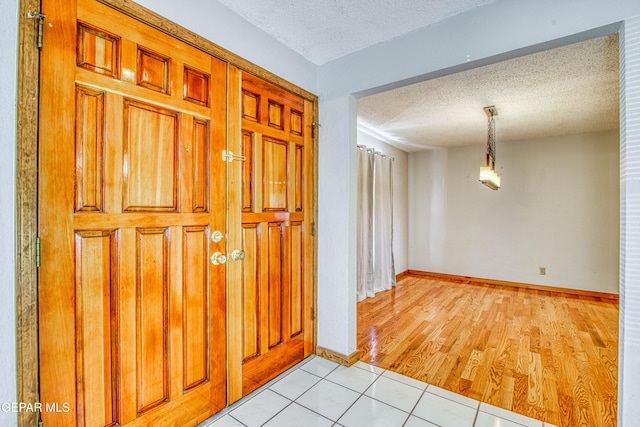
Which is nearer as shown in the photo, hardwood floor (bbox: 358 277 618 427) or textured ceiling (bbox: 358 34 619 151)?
hardwood floor (bbox: 358 277 618 427)

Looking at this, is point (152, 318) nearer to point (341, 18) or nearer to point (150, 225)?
point (150, 225)

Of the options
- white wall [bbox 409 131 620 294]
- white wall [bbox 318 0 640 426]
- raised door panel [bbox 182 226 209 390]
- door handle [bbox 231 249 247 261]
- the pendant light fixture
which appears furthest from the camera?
white wall [bbox 409 131 620 294]

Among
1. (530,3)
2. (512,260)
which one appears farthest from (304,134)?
(512,260)

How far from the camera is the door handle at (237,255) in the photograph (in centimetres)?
189

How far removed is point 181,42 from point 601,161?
5611 mm

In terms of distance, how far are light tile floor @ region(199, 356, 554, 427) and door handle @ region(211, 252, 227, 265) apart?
0.88 meters

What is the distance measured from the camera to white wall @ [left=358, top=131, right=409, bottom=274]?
544 centimetres

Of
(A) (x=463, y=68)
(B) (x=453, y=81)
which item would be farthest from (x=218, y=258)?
(B) (x=453, y=81)

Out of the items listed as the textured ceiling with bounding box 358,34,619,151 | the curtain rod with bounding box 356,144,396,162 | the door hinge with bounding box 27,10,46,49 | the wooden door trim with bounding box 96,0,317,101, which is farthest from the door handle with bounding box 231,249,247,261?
the curtain rod with bounding box 356,144,396,162

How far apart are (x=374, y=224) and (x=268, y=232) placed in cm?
275

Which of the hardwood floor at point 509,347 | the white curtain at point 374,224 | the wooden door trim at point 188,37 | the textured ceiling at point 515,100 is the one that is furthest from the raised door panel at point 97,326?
the white curtain at point 374,224

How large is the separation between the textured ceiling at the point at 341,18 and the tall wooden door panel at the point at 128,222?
48 cm

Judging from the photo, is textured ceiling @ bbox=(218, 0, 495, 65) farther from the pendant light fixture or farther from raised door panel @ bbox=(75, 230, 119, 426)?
the pendant light fixture

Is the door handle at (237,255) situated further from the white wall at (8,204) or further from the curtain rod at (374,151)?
the curtain rod at (374,151)
